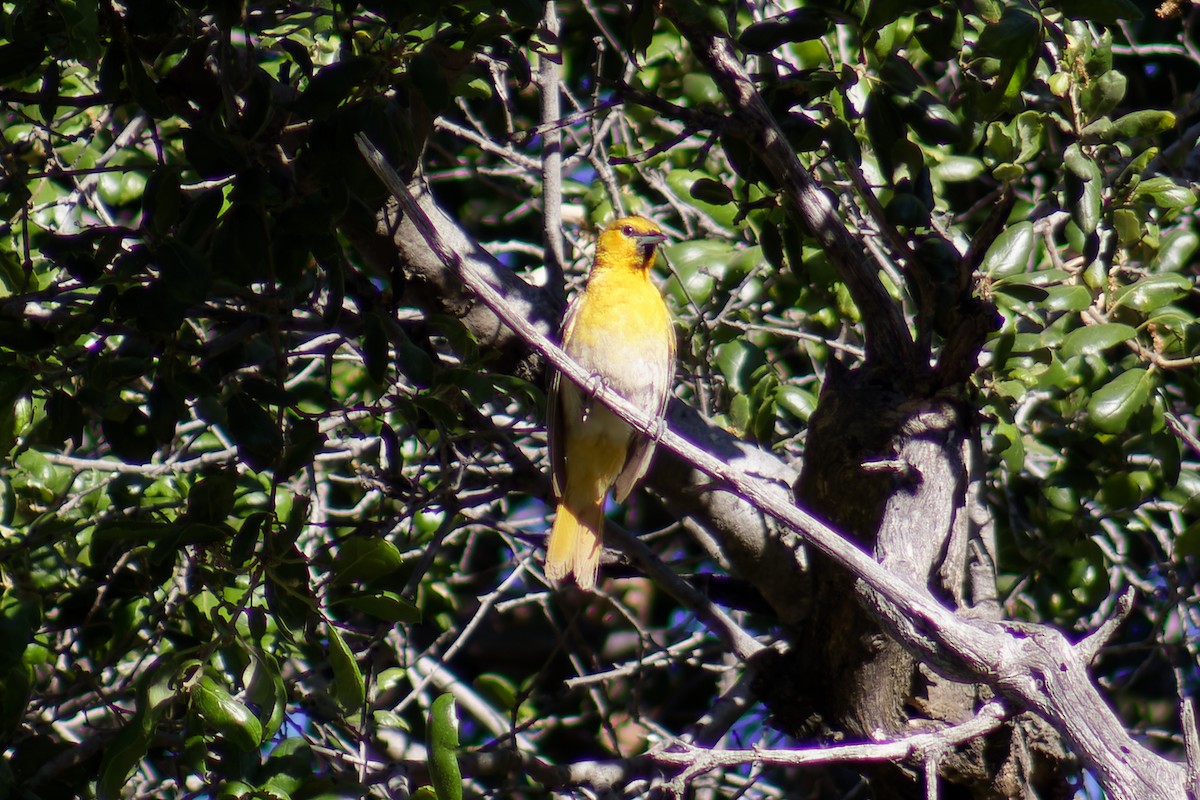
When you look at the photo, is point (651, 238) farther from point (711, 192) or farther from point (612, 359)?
point (711, 192)

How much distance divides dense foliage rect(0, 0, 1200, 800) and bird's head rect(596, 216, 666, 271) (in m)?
0.21

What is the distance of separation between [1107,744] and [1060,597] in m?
1.86

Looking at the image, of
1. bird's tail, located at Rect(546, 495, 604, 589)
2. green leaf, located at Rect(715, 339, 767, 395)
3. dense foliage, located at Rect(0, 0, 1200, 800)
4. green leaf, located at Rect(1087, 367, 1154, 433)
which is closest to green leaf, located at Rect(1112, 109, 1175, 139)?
dense foliage, located at Rect(0, 0, 1200, 800)

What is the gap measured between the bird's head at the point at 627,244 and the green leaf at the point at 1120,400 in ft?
5.63

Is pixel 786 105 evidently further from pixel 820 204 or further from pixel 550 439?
pixel 550 439

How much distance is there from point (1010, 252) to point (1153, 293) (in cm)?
43

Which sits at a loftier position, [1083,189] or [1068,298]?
[1083,189]

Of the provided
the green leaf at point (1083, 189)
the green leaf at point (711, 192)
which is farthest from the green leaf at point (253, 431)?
the green leaf at point (1083, 189)

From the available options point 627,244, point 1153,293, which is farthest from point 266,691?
point 1153,293

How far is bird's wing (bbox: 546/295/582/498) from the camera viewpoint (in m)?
3.93

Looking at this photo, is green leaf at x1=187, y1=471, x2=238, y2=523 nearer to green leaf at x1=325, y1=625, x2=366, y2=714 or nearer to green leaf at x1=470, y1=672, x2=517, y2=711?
green leaf at x1=325, y1=625, x2=366, y2=714

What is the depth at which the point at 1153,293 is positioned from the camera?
133 inches

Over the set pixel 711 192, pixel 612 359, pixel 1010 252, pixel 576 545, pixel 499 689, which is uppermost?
pixel 711 192

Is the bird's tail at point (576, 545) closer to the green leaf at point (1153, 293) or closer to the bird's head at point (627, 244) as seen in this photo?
the bird's head at point (627, 244)
